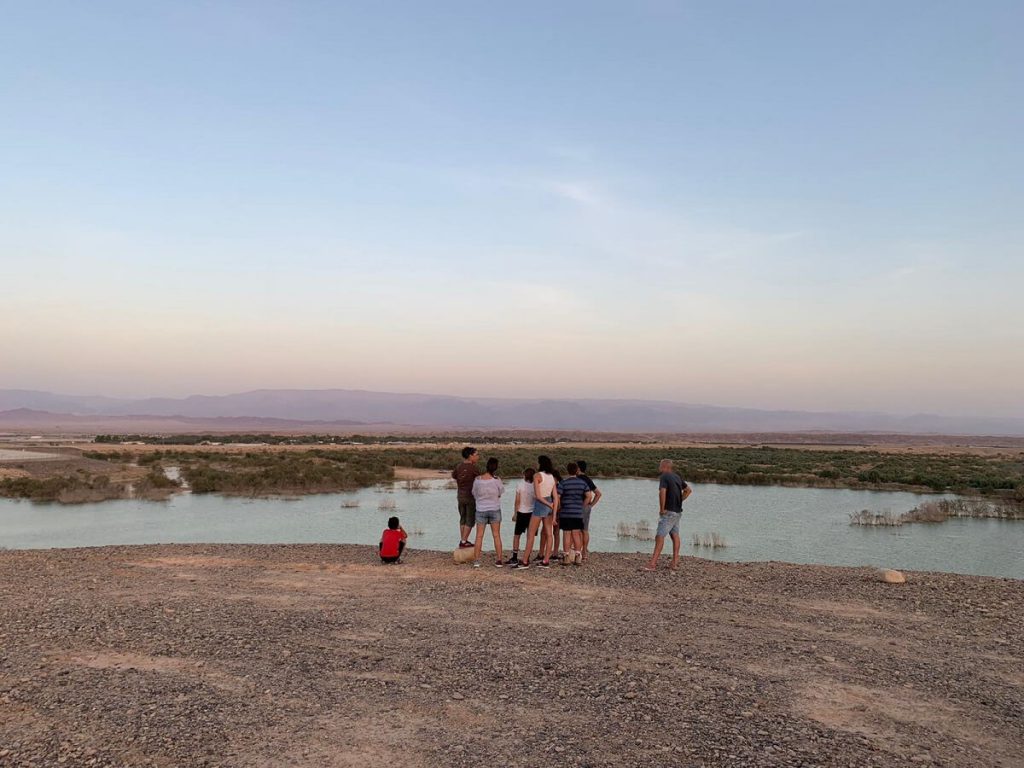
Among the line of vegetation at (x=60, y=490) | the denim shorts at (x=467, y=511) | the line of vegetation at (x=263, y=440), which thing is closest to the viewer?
the denim shorts at (x=467, y=511)

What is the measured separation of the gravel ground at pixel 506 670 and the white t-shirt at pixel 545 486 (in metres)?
1.46

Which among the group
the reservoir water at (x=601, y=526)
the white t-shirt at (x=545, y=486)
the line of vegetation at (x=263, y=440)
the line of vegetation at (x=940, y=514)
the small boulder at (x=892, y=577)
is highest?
the white t-shirt at (x=545, y=486)

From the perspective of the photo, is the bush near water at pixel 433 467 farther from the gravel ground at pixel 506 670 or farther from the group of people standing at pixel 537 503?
the gravel ground at pixel 506 670

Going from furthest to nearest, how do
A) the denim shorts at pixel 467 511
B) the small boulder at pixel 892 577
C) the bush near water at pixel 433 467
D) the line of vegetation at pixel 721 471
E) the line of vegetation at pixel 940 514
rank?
the line of vegetation at pixel 721 471 < the bush near water at pixel 433 467 < the line of vegetation at pixel 940 514 < the denim shorts at pixel 467 511 < the small boulder at pixel 892 577

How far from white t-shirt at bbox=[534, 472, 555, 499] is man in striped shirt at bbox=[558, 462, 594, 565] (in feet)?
0.97

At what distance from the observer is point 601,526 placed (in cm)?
2430

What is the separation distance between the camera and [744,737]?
5941 millimetres

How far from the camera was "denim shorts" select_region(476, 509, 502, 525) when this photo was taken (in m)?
13.4

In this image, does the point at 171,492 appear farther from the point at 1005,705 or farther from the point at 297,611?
the point at 1005,705

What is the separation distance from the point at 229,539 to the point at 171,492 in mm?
13911

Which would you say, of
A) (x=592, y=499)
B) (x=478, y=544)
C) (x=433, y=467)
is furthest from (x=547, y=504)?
(x=433, y=467)

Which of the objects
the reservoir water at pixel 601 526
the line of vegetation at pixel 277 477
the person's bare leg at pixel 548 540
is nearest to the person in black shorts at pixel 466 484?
the person's bare leg at pixel 548 540

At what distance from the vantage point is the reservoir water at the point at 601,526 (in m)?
20.1

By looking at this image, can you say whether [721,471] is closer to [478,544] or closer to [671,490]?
[671,490]
